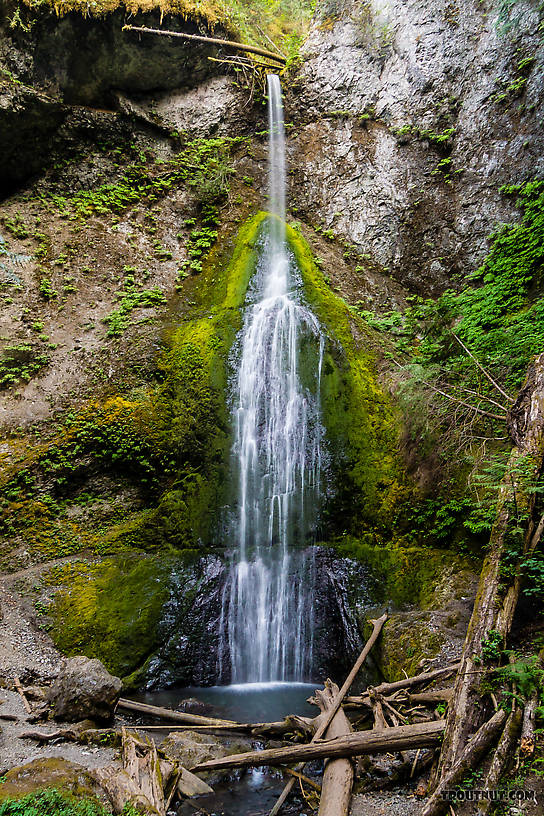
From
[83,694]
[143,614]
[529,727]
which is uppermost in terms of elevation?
[529,727]

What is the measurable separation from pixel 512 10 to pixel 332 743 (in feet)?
45.0

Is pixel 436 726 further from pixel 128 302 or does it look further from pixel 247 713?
pixel 128 302

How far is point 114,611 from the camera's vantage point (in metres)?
6.23

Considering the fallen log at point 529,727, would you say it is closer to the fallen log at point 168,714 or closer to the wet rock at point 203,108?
the fallen log at point 168,714

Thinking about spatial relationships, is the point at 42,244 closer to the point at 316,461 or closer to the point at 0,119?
the point at 0,119

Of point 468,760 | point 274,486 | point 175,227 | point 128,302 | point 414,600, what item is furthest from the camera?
point 175,227

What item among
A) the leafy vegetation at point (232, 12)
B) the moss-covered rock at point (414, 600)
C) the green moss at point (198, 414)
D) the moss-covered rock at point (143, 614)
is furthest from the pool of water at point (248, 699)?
the leafy vegetation at point (232, 12)

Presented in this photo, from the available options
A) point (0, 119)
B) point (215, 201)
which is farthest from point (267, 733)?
point (0, 119)

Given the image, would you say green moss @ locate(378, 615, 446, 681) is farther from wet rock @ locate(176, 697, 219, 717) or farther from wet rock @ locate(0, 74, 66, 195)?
wet rock @ locate(0, 74, 66, 195)

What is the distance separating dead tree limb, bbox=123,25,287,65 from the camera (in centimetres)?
1084

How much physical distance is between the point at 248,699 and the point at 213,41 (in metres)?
15.2

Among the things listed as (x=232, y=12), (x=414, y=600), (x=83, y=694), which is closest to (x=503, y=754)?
(x=414, y=600)

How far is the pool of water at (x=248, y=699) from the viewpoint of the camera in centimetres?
521

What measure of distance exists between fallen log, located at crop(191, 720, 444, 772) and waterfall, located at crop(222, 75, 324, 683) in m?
2.90
